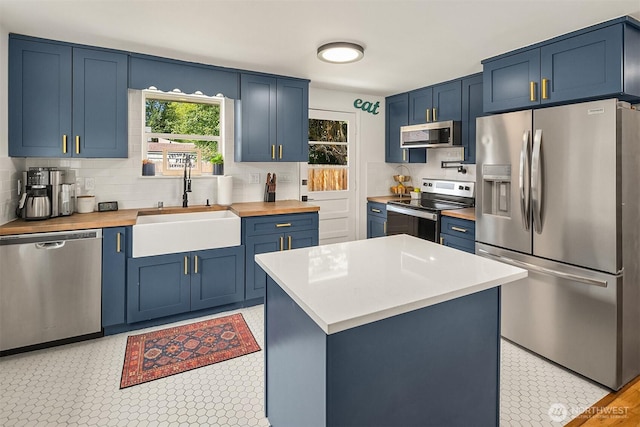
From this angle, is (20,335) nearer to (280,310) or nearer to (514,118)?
(280,310)

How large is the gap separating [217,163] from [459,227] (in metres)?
2.57

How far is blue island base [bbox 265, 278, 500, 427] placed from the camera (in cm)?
121

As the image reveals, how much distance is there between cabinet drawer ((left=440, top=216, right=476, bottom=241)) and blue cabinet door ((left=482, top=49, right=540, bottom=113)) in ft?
3.39

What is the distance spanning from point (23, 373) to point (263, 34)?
9.47ft

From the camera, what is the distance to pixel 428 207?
3986 mm

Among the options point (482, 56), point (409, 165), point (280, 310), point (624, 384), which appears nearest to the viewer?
point (280, 310)

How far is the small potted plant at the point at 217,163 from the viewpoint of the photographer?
381cm

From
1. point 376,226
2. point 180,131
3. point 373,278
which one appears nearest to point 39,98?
point 180,131

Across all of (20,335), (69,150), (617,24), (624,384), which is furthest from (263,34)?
(624,384)

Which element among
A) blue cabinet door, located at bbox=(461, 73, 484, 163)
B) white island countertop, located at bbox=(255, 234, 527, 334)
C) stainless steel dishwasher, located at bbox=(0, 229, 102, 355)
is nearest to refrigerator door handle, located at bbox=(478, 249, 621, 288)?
white island countertop, located at bbox=(255, 234, 527, 334)

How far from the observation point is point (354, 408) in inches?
48.3

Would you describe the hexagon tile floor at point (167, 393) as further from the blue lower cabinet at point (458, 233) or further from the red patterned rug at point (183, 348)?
the blue lower cabinet at point (458, 233)

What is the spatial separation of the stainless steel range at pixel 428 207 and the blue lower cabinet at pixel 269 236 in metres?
1.15

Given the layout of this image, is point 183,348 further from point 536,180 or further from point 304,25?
point 536,180
